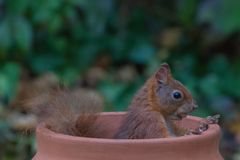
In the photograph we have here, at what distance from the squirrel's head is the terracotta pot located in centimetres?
16

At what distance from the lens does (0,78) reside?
400cm

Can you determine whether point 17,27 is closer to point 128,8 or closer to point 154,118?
point 128,8

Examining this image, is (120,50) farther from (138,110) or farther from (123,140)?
(123,140)

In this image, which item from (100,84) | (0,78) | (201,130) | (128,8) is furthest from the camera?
(128,8)

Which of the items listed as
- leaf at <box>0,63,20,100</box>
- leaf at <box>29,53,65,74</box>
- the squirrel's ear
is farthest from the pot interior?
leaf at <box>29,53,65,74</box>

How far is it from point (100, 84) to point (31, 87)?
0.34 m

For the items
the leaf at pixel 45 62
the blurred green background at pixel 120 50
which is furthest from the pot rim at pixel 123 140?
the leaf at pixel 45 62

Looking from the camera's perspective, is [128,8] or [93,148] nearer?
[93,148]

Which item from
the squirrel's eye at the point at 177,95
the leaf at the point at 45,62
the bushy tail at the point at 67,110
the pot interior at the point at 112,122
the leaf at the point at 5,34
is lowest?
the leaf at the point at 45,62

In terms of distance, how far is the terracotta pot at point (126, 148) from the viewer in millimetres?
1845

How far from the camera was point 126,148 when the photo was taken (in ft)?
6.04

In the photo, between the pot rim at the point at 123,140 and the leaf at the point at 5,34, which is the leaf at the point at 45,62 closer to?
the leaf at the point at 5,34

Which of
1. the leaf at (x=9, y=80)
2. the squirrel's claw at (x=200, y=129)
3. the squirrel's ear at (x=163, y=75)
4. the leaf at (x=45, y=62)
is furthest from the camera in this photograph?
the leaf at (x=45, y=62)

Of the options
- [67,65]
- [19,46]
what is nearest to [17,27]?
[19,46]
